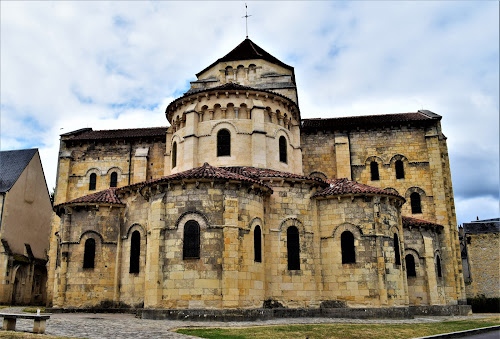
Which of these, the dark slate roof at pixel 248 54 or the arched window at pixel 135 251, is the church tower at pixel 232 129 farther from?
the dark slate roof at pixel 248 54

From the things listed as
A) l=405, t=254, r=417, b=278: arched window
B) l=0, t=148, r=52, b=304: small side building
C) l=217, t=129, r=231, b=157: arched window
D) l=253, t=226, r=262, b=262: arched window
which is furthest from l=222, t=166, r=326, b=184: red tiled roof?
l=0, t=148, r=52, b=304: small side building

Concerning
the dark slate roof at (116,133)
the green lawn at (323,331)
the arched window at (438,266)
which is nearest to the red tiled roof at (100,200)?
the dark slate roof at (116,133)

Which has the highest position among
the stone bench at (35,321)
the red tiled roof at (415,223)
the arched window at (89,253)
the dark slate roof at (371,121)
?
the dark slate roof at (371,121)

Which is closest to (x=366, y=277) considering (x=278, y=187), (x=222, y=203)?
(x=278, y=187)

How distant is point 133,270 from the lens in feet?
74.3

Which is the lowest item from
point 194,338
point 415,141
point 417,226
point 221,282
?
point 194,338

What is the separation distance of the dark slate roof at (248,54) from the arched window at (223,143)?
8765 mm

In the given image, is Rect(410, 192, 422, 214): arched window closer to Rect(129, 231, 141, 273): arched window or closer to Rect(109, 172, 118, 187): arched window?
Rect(129, 231, 141, 273): arched window

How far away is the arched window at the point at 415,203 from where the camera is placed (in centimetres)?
3112

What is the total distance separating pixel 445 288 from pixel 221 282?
55.9 feet

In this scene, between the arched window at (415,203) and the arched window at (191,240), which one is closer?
the arched window at (191,240)

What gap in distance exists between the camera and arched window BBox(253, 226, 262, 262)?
20.6 meters

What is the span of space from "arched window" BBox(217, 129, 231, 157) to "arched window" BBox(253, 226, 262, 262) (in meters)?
6.09

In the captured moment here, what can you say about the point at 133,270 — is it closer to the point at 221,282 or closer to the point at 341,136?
the point at 221,282
